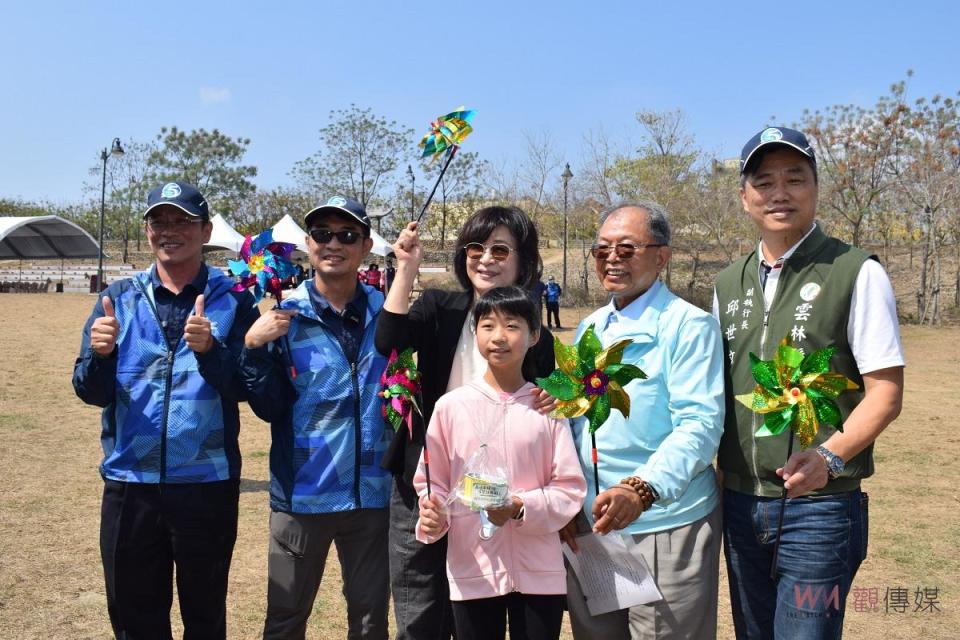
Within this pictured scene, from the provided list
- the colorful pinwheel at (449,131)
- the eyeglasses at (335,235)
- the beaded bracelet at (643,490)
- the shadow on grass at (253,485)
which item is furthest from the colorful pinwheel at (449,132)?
the shadow on grass at (253,485)

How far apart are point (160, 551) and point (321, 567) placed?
67 centimetres

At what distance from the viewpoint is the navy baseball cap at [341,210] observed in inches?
133

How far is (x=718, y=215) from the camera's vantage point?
34.8 m

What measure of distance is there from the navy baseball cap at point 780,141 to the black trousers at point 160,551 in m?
2.49

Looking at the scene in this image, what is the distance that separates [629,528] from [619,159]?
118ft

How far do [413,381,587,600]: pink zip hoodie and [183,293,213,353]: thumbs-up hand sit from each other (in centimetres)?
101

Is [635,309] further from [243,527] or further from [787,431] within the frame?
[243,527]

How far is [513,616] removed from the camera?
2789mm

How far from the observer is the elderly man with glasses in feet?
8.46

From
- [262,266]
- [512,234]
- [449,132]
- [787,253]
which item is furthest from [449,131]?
[787,253]

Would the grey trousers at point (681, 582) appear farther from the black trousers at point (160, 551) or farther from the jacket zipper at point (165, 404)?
the jacket zipper at point (165, 404)

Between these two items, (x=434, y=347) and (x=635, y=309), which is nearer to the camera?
(x=635, y=309)

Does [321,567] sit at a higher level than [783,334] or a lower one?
lower

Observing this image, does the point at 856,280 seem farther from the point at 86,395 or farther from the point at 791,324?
the point at 86,395
